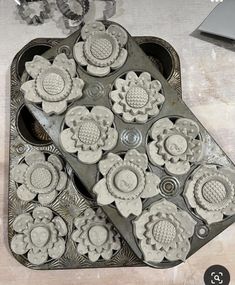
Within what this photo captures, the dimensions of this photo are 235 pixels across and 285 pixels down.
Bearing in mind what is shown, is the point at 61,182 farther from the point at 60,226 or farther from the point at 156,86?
the point at 156,86

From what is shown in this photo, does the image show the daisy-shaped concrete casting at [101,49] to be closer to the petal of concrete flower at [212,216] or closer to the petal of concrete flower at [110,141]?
the petal of concrete flower at [110,141]

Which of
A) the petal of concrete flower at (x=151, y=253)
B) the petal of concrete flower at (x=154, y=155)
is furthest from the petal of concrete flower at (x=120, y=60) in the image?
the petal of concrete flower at (x=151, y=253)

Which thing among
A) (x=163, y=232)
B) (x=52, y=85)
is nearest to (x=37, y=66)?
(x=52, y=85)

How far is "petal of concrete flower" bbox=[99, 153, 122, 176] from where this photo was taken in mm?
1191

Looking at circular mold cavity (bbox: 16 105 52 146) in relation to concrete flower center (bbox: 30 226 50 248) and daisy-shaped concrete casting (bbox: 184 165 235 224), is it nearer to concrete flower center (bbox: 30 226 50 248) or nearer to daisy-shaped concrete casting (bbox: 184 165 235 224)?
concrete flower center (bbox: 30 226 50 248)

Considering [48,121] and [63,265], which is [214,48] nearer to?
[48,121]

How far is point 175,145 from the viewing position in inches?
47.8

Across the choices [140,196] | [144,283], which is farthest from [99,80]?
[144,283]

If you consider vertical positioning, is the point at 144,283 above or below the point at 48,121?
below

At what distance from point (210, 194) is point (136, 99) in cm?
30

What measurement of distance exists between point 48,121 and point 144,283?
1.68ft

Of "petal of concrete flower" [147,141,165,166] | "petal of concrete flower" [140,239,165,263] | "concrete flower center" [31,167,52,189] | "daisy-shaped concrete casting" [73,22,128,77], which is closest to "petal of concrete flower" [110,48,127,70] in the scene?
"daisy-shaped concrete casting" [73,22,128,77]

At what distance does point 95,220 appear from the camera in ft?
4.26

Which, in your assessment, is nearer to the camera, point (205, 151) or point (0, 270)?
point (205, 151)
